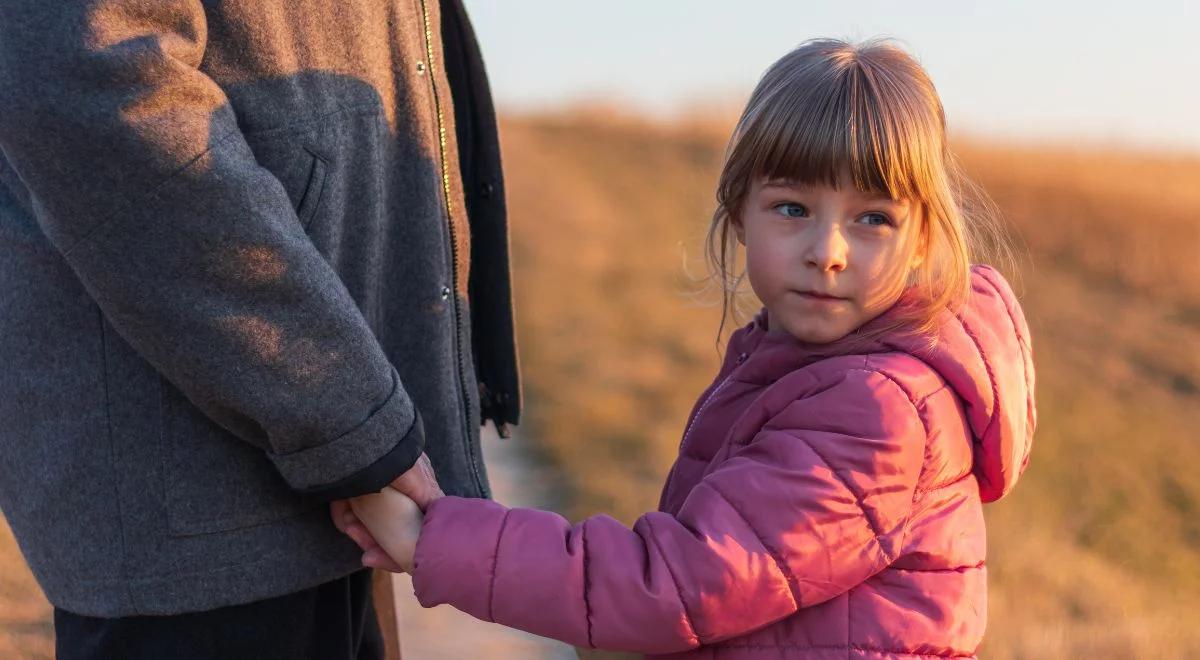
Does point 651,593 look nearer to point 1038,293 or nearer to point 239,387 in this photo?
point 239,387

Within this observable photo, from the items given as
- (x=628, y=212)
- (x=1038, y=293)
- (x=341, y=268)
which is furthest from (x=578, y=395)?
(x=628, y=212)

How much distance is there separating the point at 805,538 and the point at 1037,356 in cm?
830

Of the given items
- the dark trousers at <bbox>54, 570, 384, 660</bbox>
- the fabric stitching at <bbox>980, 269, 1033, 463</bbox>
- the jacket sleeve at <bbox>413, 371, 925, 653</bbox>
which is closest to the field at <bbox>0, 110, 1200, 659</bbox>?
the fabric stitching at <bbox>980, 269, 1033, 463</bbox>

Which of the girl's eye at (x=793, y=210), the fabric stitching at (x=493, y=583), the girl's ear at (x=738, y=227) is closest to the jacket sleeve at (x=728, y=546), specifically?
the fabric stitching at (x=493, y=583)

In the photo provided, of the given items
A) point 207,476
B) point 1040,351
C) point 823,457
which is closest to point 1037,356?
point 1040,351

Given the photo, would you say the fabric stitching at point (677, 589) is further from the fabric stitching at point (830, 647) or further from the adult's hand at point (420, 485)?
the adult's hand at point (420, 485)

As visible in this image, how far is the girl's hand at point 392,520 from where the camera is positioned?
64.1 inches

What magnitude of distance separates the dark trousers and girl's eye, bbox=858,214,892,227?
0.88 meters

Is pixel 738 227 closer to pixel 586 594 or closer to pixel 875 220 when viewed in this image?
pixel 875 220

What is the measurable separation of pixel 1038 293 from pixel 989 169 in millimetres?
2776

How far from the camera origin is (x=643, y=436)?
5.52m

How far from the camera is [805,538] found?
153 centimetres

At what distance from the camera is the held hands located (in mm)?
1631

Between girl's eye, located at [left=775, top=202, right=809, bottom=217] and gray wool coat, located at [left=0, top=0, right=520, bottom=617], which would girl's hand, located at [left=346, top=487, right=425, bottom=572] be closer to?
gray wool coat, located at [left=0, top=0, right=520, bottom=617]
